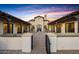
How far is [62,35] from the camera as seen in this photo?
3.92 meters

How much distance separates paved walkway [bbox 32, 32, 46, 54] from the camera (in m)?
3.87

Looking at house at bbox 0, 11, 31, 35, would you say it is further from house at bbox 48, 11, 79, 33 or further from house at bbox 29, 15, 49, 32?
house at bbox 48, 11, 79, 33

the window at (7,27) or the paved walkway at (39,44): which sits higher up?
the window at (7,27)

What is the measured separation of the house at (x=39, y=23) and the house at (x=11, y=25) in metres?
0.10

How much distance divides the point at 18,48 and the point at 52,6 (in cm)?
103

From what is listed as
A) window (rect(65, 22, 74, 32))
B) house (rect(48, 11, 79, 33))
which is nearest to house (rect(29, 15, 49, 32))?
house (rect(48, 11, 79, 33))

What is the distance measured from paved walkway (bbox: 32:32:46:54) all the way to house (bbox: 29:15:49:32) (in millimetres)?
116

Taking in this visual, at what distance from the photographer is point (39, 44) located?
3891 mm

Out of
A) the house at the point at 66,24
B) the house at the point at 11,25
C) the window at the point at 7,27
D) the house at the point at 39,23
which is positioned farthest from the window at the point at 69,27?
the window at the point at 7,27

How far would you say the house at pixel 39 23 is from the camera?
3926 mm

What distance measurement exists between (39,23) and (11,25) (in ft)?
1.76

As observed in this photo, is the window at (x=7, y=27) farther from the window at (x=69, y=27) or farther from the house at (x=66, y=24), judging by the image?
the window at (x=69, y=27)

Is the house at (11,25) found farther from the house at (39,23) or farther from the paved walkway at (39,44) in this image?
the paved walkway at (39,44)
